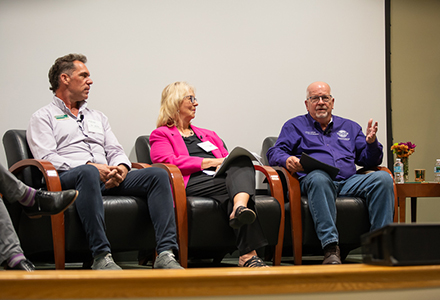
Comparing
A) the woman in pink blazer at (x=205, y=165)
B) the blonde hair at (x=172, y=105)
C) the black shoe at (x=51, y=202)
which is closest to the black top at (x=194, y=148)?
the woman in pink blazer at (x=205, y=165)

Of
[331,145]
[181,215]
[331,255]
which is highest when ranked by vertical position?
[331,145]

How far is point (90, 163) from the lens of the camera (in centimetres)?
244

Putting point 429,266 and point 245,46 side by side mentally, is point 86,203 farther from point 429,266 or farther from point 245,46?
point 245,46

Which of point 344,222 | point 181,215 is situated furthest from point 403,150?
point 181,215

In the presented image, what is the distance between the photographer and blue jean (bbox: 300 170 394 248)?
94.1 inches

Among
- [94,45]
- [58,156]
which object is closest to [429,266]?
[58,156]

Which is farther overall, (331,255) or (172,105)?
(172,105)

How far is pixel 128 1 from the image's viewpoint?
3.29m

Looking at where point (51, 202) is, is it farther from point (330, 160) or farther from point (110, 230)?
point (330, 160)

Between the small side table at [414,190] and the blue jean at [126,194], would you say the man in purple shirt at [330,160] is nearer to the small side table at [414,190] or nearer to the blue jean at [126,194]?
the small side table at [414,190]

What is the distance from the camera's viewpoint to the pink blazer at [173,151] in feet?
8.54

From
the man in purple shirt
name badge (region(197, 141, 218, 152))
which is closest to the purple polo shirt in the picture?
the man in purple shirt

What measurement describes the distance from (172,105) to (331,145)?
1.15 m

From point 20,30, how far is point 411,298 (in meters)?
3.17
